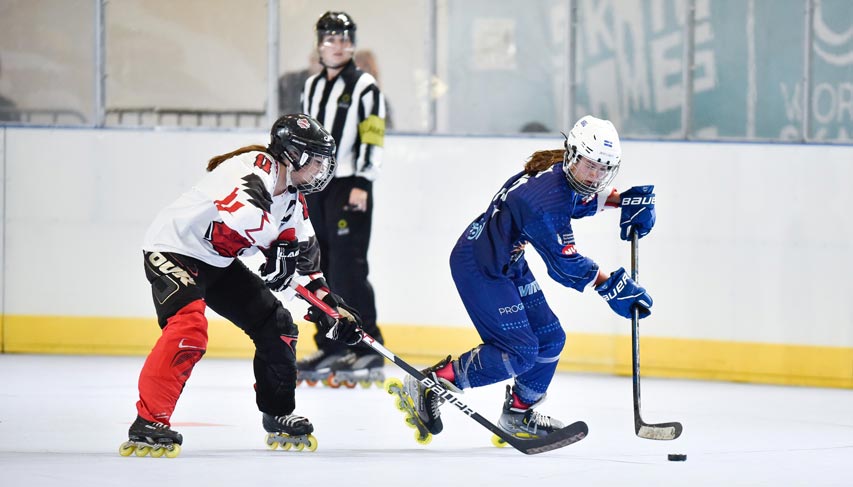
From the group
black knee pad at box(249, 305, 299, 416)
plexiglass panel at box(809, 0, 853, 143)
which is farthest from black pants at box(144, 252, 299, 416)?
plexiglass panel at box(809, 0, 853, 143)

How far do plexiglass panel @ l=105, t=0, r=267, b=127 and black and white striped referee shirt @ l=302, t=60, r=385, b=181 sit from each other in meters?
1.10

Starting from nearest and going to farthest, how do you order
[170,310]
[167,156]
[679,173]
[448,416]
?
1. [170,310]
2. [448,416]
3. [679,173]
4. [167,156]

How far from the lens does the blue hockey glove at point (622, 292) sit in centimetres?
402

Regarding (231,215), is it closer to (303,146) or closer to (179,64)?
(303,146)

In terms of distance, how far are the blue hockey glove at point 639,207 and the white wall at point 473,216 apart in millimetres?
1949

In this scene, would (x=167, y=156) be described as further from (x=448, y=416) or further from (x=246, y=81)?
(x=448, y=416)

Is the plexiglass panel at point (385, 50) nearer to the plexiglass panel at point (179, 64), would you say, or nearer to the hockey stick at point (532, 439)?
the plexiglass panel at point (179, 64)

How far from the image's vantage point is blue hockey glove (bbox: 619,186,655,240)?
4.29m

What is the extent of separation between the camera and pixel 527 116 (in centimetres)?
662

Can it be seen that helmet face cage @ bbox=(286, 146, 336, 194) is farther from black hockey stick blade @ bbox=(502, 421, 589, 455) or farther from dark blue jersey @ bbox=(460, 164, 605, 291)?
black hockey stick blade @ bbox=(502, 421, 589, 455)

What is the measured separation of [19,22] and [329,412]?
3.21m

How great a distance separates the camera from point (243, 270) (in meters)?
4.17

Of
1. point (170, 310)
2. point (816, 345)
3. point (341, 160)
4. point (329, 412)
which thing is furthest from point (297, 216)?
point (816, 345)

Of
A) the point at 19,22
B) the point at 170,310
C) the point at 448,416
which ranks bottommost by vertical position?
the point at 448,416
